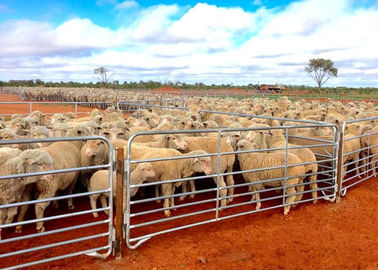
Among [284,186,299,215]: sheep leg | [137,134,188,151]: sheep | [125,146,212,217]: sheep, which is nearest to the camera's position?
[125,146,212,217]: sheep

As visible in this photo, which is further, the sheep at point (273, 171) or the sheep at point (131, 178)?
the sheep at point (273, 171)

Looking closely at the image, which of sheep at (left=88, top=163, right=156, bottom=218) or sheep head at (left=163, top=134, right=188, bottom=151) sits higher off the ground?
sheep head at (left=163, top=134, right=188, bottom=151)

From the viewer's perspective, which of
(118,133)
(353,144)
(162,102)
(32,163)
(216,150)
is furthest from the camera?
(162,102)

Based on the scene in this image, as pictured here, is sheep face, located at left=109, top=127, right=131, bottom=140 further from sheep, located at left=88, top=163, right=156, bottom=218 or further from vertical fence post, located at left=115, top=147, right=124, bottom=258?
vertical fence post, located at left=115, top=147, right=124, bottom=258

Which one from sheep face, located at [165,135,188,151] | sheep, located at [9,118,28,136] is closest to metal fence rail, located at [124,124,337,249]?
sheep face, located at [165,135,188,151]

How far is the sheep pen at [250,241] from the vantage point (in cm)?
472

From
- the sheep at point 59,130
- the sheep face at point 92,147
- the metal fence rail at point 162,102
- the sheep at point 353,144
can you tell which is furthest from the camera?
the metal fence rail at point 162,102

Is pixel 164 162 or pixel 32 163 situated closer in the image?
pixel 32 163

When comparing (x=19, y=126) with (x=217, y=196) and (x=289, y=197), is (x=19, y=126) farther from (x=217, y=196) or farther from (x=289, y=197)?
(x=289, y=197)

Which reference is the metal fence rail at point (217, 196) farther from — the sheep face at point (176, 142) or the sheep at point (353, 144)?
the sheep at point (353, 144)

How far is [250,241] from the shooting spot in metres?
5.44

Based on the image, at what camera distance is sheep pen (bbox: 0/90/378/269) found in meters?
4.72

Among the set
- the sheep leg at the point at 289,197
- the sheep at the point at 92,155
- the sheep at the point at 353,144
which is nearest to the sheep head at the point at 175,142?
the sheep at the point at 92,155

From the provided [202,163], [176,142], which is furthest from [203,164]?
[176,142]
